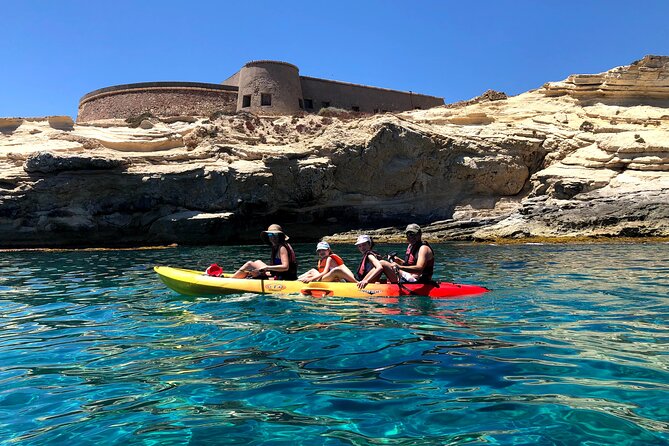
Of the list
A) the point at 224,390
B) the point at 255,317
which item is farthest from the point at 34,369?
the point at 255,317

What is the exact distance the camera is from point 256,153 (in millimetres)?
24984

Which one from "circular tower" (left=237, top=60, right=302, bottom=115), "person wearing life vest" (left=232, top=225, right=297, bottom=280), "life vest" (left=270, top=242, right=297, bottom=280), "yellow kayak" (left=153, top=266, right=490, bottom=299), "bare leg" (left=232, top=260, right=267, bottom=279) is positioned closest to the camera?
"yellow kayak" (left=153, top=266, right=490, bottom=299)

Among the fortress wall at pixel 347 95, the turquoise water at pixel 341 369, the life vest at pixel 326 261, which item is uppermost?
the fortress wall at pixel 347 95

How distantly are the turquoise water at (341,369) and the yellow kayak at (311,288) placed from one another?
8.1 inches

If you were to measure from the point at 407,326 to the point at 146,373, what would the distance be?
2993 mm

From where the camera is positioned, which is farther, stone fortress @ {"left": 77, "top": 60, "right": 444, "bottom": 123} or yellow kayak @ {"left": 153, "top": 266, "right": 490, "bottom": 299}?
stone fortress @ {"left": 77, "top": 60, "right": 444, "bottom": 123}

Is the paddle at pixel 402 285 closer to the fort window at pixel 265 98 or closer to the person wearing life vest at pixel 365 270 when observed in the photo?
the person wearing life vest at pixel 365 270

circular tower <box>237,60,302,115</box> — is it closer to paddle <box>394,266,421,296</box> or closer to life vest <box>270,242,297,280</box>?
life vest <box>270,242,297,280</box>

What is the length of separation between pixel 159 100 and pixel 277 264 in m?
30.4

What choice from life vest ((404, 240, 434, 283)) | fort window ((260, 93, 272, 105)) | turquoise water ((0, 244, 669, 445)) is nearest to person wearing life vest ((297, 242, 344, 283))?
turquoise water ((0, 244, 669, 445))

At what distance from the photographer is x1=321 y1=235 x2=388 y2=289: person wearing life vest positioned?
8.33 metres

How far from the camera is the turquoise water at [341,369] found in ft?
10.7

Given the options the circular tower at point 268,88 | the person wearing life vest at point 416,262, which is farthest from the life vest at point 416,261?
the circular tower at point 268,88

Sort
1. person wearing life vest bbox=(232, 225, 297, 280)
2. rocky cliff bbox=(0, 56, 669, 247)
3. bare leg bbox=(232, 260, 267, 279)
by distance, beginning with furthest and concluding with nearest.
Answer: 1. rocky cliff bbox=(0, 56, 669, 247)
2. bare leg bbox=(232, 260, 267, 279)
3. person wearing life vest bbox=(232, 225, 297, 280)
